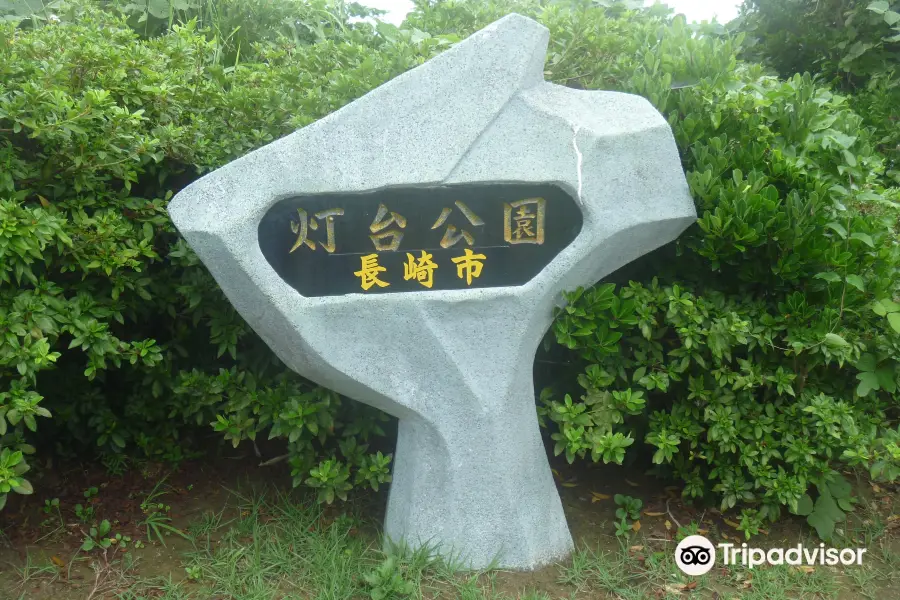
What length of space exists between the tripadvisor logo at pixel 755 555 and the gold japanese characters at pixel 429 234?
4.55 ft

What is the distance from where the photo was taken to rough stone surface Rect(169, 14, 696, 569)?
2574mm

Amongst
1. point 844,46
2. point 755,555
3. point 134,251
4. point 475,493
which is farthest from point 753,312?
point 844,46

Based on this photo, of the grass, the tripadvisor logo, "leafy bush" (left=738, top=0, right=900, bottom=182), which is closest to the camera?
the grass

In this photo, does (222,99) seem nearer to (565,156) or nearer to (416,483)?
(565,156)

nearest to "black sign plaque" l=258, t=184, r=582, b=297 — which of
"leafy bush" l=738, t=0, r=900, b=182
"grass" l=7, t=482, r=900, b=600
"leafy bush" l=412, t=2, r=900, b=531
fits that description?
"leafy bush" l=412, t=2, r=900, b=531

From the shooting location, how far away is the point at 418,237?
2.70m

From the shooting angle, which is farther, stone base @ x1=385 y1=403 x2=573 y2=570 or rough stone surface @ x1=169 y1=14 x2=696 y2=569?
stone base @ x1=385 y1=403 x2=573 y2=570

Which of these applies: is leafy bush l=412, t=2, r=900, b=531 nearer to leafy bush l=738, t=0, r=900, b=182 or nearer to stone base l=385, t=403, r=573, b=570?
stone base l=385, t=403, r=573, b=570

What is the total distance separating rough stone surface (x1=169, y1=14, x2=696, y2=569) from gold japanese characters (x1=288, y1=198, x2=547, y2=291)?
0.28ft

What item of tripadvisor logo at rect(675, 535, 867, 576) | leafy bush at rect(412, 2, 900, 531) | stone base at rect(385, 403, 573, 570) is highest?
leafy bush at rect(412, 2, 900, 531)

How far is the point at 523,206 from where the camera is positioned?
272 cm

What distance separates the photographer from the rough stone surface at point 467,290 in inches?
101

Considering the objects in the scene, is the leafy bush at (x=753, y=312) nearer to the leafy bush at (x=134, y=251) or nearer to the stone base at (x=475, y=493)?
the stone base at (x=475, y=493)

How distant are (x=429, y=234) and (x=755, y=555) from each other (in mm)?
1835
